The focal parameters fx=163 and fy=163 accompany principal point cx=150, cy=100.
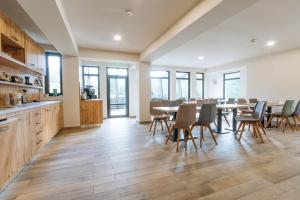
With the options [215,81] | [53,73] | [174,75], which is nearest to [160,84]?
[174,75]

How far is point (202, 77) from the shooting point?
9.36 m

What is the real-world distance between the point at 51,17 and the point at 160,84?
6347 mm

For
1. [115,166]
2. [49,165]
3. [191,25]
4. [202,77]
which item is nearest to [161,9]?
[191,25]

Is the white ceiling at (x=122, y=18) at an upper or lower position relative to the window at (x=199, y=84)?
upper

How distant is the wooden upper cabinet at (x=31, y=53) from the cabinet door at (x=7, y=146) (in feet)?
6.74

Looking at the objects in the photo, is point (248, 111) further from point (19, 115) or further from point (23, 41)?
point (23, 41)

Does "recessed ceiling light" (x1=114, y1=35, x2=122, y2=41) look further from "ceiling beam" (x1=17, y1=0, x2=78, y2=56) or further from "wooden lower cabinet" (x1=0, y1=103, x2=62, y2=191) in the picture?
"wooden lower cabinet" (x1=0, y1=103, x2=62, y2=191)

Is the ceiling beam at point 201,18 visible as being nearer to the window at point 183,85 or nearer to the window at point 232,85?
the window at point 183,85

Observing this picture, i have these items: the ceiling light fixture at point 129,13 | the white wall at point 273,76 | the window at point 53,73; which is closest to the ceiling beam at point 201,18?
the ceiling light fixture at point 129,13

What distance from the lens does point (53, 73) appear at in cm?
497

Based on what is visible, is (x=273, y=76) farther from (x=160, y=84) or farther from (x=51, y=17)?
(x=51, y=17)

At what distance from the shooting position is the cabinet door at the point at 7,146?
167 cm

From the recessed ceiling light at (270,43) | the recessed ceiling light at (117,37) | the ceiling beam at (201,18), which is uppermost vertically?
the recessed ceiling light at (270,43)

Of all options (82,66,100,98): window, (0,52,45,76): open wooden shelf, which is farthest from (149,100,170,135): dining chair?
(82,66,100,98): window
